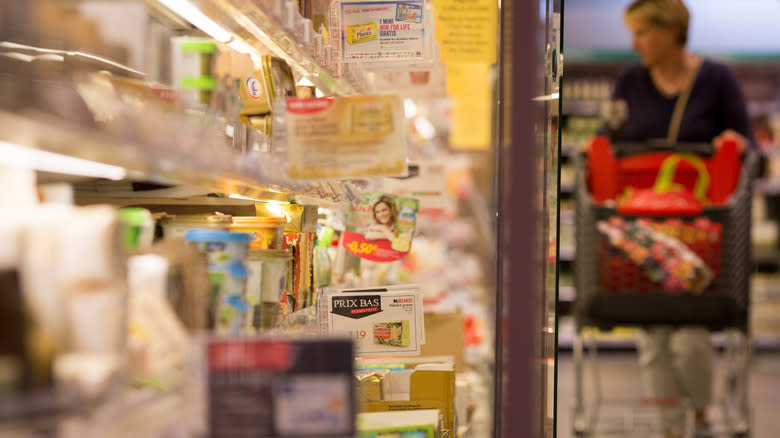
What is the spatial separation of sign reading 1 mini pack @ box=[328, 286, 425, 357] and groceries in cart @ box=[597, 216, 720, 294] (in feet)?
6.24

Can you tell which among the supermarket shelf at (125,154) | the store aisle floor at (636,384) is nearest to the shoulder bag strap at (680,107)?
the store aisle floor at (636,384)

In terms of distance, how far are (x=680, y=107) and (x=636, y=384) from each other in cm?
258

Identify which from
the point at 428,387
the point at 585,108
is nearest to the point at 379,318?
the point at 428,387

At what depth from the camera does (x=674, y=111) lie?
3510 mm

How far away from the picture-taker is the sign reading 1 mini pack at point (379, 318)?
146 cm

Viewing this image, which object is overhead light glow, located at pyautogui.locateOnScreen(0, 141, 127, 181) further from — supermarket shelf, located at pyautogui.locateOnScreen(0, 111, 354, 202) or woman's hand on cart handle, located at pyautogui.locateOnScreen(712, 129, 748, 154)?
woman's hand on cart handle, located at pyautogui.locateOnScreen(712, 129, 748, 154)

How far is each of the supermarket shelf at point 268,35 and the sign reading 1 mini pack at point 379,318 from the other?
459mm

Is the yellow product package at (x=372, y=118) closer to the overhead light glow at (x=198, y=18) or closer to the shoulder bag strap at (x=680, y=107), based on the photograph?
the overhead light glow at (x=198, y=18)

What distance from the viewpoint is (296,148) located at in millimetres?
1085

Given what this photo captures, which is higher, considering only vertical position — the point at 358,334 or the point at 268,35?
the point at 268,35

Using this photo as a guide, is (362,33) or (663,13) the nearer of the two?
(362,33)

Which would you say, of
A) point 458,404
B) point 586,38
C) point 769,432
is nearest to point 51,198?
point 458,404

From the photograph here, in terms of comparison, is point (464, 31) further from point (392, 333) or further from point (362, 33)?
point (392, 333)

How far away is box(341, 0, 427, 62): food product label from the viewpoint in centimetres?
149
